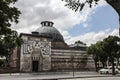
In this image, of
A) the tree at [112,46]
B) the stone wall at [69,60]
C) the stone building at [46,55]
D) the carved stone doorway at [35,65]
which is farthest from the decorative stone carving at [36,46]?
the tree at [112,46]

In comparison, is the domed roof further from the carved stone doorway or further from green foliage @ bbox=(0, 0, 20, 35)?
green foliage @ bbox=(0, 0, 20, 35)

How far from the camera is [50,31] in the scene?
235ft

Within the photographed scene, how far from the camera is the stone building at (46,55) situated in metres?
60.2

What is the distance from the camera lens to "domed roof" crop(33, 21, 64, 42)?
70.9m

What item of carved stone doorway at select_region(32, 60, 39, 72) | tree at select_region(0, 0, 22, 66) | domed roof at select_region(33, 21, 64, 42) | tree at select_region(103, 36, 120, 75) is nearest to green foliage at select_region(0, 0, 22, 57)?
tree at select_region(0, 0, 22, 66)

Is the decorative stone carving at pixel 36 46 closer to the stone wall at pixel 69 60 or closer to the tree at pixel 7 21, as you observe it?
the stone wall at pixel 69 60

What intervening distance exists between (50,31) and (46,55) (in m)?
10.8

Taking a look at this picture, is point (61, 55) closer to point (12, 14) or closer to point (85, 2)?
point (12, 14)

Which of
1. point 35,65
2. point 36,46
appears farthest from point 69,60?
point 36,46

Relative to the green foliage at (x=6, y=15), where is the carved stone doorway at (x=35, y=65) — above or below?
below

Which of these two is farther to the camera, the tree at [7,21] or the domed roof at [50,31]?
the domed roof at [50,31]

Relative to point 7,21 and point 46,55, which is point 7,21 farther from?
point 46,55

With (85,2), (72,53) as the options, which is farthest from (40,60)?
(85,2)

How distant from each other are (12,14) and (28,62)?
1872 inches
